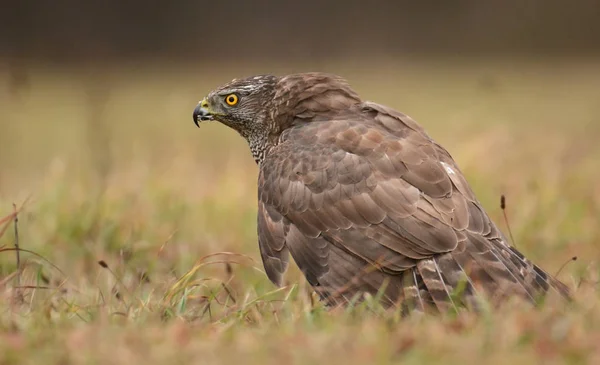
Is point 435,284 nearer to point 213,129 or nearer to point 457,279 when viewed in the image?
point 457,279

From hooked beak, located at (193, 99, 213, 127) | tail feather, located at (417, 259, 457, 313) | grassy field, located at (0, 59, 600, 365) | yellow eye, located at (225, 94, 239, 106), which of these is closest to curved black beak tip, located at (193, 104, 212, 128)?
hooked beak, located at (193, 99, 213, 127)

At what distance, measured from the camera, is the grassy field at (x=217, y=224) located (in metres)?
3.24

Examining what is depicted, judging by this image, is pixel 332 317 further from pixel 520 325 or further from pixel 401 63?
pixel 401 63

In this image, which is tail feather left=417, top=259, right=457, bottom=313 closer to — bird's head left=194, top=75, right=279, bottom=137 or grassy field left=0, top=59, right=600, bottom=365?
grassy field left=0, top=59, right=600, bottom=365

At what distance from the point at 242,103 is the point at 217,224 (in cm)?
171

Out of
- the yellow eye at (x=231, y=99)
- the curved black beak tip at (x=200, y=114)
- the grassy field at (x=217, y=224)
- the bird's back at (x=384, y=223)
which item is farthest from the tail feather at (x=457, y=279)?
the curved black beak tip at (x=200, y=114)

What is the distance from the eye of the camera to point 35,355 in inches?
129

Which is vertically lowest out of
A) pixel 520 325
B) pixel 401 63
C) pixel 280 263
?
pixel 401 63

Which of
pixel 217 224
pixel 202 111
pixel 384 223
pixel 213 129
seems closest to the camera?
pixel 384 223

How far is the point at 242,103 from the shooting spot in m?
5.65

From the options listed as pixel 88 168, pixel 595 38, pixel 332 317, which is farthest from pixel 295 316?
pixel 595 38

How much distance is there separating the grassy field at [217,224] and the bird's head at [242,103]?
78cm

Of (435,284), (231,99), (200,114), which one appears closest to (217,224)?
(200,114)

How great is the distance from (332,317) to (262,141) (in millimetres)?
1934
